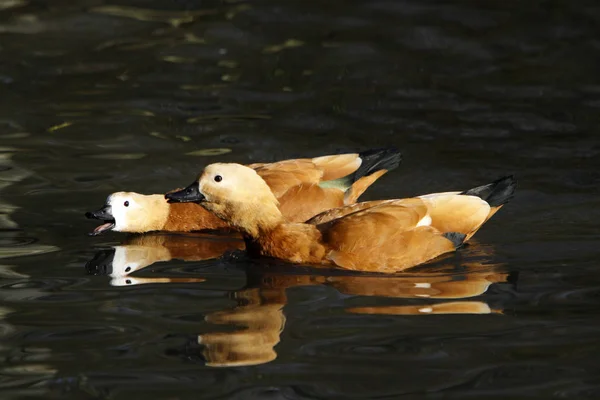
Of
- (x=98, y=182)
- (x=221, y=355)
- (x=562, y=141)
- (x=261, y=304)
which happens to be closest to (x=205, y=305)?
(x=261, y=304)

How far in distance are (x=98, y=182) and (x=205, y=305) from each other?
3761mm

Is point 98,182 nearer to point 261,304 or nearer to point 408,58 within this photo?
point 261,304

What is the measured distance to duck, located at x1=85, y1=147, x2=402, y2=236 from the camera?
10.3 m

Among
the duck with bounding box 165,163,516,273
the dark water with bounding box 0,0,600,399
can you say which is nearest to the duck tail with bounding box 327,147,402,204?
the dark water with bounding box 0,0,600,399

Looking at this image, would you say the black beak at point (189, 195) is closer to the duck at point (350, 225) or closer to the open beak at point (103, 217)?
the duck at point (350, 225)

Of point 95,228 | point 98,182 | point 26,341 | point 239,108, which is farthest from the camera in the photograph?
point 239,108

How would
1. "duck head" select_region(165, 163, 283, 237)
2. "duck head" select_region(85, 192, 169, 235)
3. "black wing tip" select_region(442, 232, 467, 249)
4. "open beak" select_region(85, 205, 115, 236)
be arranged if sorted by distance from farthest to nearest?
1. "duck head" select_region(85, 192, 169, 235)
2. "open beak" select_region(85, 205, 115, 236)
3. "black wing tip" select_region(442, 232, 467, 249)
4. "duck head" select_region(165, 163, 283, 237)

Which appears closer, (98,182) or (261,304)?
(261,304)

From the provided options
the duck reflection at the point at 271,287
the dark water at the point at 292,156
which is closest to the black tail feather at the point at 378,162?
the dark water at the point at 292,156

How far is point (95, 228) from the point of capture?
1034cm

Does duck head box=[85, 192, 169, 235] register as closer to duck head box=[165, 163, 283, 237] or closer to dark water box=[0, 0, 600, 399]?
dark water box=[0, 0, 600, 399]

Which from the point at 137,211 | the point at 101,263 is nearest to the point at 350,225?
the point at 101,263

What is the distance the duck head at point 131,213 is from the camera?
10.3 meters

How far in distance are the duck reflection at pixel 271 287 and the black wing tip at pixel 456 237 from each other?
0.11m
